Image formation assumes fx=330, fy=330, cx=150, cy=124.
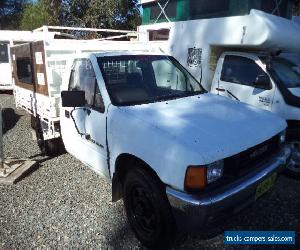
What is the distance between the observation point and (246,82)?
5.93 m

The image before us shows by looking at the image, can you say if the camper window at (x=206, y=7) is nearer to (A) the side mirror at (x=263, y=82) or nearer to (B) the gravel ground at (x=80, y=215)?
(A) the side mirror at (x=263, y=82)

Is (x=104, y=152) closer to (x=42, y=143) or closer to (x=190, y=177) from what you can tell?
(x=190, y=177)

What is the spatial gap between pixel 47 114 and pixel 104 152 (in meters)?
2.05

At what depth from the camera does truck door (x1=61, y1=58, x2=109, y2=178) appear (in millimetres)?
3904

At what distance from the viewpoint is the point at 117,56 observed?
13.9ft

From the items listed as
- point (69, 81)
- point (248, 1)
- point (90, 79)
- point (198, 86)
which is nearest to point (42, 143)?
point (69, 81)

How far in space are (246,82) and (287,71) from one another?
735 millimetres

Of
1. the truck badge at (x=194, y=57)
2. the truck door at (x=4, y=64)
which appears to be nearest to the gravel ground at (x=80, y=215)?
the truck badge at (x=194, y=57)

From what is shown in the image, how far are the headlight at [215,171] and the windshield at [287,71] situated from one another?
3159 mm

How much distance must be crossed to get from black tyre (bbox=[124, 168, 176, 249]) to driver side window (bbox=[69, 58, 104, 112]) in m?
1.01

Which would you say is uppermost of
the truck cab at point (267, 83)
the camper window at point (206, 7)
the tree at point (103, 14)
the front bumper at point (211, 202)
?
the tree at point (103, 14)

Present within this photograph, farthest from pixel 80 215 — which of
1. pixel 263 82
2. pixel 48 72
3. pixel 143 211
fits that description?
pixel 263 82

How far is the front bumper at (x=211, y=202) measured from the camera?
275 cm

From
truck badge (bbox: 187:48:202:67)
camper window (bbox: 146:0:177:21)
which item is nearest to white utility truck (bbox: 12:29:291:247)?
truck badge (bbox: 187:48:202:67)
